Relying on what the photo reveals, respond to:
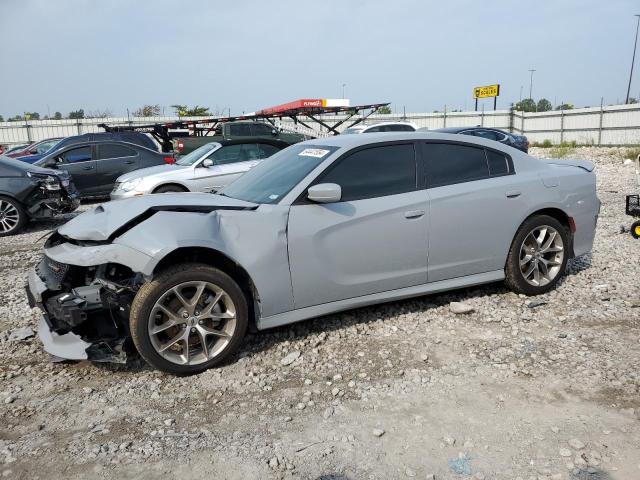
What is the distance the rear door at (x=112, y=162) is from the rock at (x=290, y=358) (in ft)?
29.6

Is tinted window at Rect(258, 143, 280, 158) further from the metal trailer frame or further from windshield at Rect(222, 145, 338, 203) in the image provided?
the metal trailer frame

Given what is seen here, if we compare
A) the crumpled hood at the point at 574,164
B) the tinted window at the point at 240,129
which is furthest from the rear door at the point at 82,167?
the crumpled hood at the point at 574,164

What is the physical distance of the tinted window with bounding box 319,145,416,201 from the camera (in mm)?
3939

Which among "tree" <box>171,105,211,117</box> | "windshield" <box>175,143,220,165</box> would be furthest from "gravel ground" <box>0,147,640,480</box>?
"tree" <box>171,105,211,117</box>

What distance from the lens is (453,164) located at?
14.4 ft

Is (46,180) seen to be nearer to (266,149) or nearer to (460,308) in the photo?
(266,149)

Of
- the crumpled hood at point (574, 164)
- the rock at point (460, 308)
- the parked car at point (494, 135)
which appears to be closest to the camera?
the rock at point (460, 308)

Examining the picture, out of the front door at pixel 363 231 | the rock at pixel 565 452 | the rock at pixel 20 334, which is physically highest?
the front door at pixel 363 231

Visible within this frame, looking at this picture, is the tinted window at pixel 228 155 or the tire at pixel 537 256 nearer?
the tire at pixel 537 256

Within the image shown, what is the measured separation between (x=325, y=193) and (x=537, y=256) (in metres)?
2.33

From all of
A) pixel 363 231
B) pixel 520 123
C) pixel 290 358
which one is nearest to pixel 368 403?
pixel 290 358

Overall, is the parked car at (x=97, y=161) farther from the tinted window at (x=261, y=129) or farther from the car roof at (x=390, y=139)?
the car roof at (x=390, y=139)

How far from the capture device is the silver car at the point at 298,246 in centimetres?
337

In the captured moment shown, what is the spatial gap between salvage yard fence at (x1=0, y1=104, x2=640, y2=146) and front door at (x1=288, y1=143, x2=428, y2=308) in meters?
19.6
